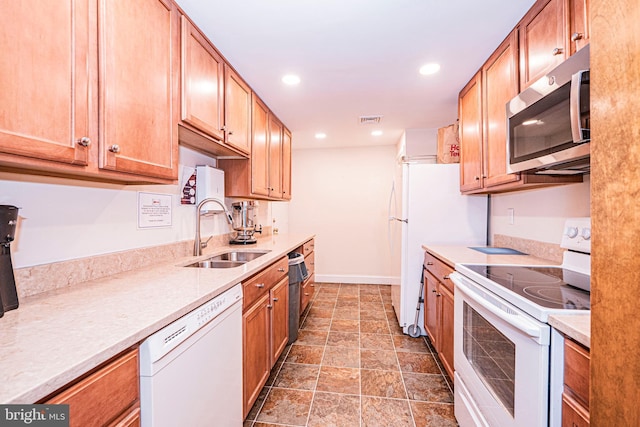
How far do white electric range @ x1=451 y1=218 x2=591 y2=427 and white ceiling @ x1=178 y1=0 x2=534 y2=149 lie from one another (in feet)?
4.10

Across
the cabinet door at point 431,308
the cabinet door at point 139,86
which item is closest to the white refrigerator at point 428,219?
the cabinet door at point 431,308

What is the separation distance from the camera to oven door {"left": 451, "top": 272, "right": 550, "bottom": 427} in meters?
0.91

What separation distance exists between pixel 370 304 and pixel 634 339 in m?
3.28

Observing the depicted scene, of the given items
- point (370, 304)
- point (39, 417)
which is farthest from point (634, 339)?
point (370, 304)

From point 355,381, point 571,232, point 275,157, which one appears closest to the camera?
point 571,232

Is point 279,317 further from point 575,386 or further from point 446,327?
point 575,386

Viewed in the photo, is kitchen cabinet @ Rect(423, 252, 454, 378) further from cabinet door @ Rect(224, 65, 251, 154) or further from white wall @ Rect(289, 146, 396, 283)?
white wall @ Rect(289, 146, 396, 283)

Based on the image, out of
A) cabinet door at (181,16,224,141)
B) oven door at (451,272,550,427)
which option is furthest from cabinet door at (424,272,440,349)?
cabinet door at (181,16,224,141)

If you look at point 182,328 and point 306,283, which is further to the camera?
point 306,283

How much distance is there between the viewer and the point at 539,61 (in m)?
1.49

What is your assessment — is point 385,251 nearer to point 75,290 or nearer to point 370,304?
point 370,304

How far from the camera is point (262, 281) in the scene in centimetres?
175

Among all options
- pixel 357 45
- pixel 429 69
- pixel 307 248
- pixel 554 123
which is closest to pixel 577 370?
pixel 554 123

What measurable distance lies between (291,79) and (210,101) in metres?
0.79
